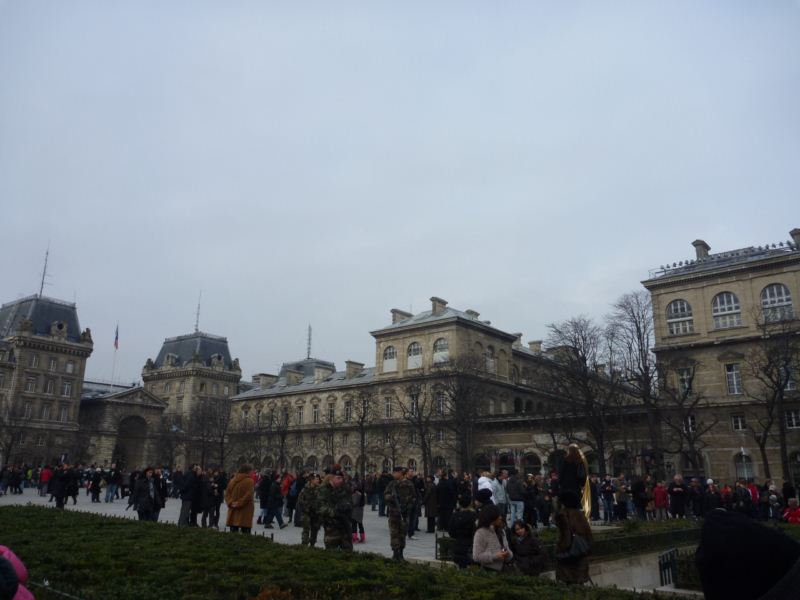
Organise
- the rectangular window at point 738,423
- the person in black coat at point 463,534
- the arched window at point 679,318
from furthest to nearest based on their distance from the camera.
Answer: the arched window at point 679,318 < the rectangular window at point 738,423 < the person in black coat at point 463,534

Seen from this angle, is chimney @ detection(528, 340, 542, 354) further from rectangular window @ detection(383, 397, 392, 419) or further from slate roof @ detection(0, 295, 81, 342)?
slate roof @ detection(0, 295, 81, 342)

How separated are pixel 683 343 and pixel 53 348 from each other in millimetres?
68978

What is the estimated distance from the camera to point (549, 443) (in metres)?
49.8

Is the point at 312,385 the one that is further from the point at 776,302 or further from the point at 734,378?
the point at 776,302

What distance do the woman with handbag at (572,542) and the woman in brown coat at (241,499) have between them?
757cm

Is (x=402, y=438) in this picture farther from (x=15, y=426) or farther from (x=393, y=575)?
(x=393, y=575)

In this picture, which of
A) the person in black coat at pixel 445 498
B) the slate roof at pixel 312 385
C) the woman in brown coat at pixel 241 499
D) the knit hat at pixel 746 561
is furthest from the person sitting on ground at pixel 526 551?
the slate roof at pixel 312 385

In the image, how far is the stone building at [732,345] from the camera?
1665 inches

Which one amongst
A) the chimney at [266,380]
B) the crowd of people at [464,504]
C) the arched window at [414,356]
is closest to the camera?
the crowd of people at [464,504]

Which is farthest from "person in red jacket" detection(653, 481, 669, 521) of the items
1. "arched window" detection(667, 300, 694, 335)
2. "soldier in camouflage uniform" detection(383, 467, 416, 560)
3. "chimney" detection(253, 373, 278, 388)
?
"chimney" detection(253, 373, 278, 388)

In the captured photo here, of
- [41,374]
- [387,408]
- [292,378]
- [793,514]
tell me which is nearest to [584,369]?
[793,514]

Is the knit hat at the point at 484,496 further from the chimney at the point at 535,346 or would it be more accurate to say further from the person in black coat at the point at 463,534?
the chimney at the point at 535,346

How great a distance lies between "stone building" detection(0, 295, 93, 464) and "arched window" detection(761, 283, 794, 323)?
2721 inches

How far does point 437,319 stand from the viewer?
58.7 meters
